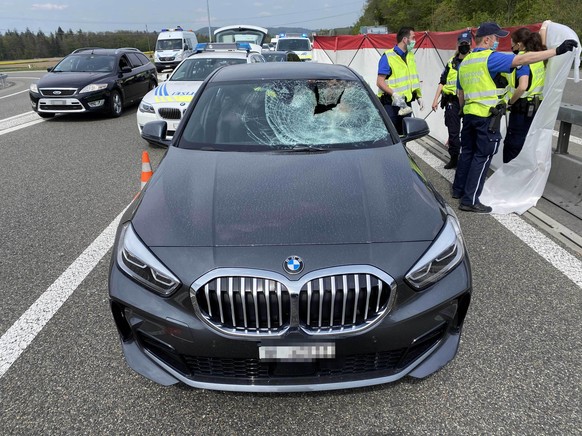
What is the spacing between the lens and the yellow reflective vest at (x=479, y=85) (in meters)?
4.70

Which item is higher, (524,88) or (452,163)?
(524,88)

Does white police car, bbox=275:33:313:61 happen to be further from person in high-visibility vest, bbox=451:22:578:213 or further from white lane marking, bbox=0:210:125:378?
white lane marking, bbox=0:210:125:378

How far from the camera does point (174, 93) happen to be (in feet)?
26.9

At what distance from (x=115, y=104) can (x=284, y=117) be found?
9543 millimetres

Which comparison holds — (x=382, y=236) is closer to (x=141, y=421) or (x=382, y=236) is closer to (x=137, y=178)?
(x=141, y=421)

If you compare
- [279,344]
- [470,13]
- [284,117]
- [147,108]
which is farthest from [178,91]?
[470,13]

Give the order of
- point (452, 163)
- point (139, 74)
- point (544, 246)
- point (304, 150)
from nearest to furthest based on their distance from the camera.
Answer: point (304, 150) → point (544, 246) → point (452, 163) → point (139, 74)

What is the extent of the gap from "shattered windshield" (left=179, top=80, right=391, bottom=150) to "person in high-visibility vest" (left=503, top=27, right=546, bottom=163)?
229cm

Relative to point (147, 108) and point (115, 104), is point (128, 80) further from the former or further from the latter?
point (147, 108)

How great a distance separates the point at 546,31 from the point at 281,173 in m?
3.93

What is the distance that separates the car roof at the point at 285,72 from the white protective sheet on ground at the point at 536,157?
2.34 metres

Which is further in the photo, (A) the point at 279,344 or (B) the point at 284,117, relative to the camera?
(B) the point at 284,117

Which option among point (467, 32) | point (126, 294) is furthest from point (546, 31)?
point (126, 294)

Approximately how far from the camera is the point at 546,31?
199 inches
